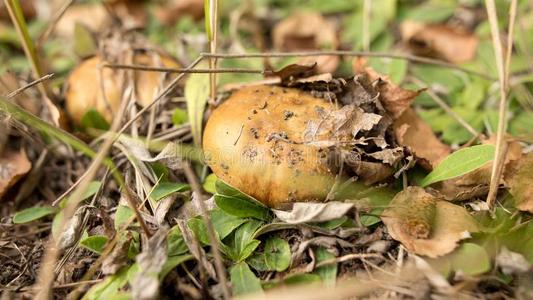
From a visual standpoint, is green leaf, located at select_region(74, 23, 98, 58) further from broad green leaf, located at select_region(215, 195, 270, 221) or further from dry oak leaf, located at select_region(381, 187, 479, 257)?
dry oak leaf, located at select_region(381, 187, 479, 257)

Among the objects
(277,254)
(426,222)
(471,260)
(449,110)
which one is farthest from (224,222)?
(449,110)

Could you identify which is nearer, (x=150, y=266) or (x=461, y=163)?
(x=150, y=266)

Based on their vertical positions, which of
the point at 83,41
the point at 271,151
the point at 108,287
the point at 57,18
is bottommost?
the point at 108,287

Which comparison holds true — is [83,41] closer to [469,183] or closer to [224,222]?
[224,222]

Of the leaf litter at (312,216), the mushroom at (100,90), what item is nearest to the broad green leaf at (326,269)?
the leaf litter at (312,216)

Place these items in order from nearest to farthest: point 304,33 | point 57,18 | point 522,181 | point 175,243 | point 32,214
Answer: point 175,243 → point 522,181 → point 32,214 → point 57,18 → point 304,33

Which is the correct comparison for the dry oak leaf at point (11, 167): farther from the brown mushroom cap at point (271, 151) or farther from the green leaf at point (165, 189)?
the brown mushroom cap at point (271, 151)
